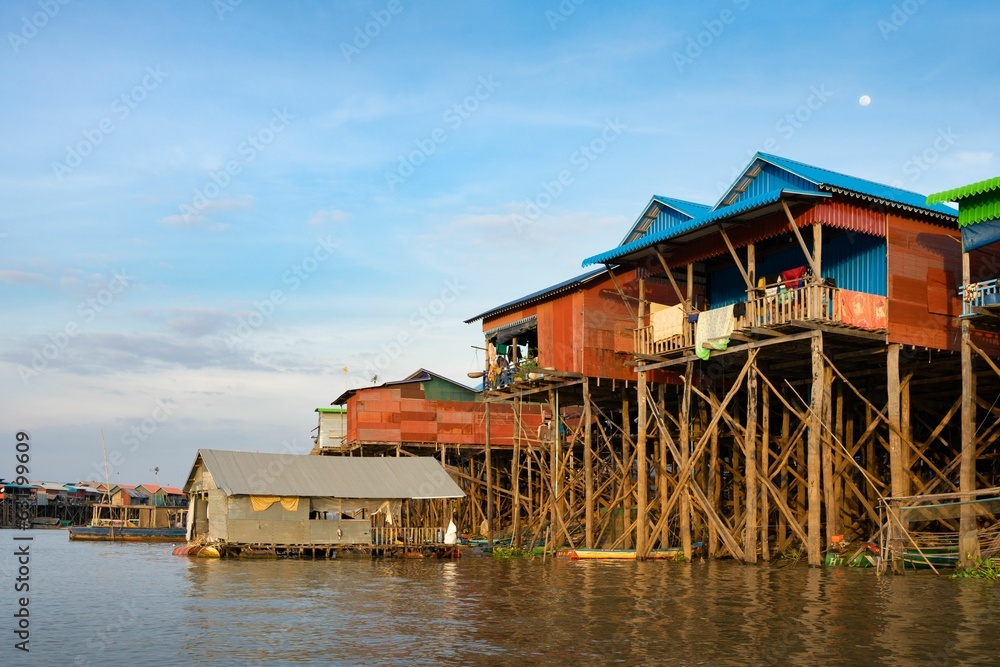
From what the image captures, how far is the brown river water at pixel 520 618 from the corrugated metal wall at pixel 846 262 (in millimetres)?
8111

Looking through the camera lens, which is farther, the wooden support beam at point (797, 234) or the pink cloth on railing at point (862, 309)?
the pink cloth on railing at point (862, 309)

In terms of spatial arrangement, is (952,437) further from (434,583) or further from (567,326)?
(434,583)

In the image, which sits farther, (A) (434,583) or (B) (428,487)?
(B) (428,487)

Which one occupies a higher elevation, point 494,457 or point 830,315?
point 830,315

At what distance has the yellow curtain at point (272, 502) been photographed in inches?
1442

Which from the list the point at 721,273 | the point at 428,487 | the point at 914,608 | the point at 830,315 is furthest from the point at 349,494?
the point at 914,608

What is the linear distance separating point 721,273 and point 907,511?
1187 cm

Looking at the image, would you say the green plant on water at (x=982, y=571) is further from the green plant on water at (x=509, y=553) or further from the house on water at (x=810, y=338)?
the green plant on water at (x=509, y=553)

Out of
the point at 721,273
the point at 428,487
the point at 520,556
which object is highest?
the point at 721,273

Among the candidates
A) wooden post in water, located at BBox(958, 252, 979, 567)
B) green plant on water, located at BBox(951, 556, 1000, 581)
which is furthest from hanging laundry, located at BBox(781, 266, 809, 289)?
green plant on water, located at BBox(951, 556, 1000, 581)

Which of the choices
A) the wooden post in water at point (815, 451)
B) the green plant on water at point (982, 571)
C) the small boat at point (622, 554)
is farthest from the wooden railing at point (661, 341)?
the green plant on water at point (982, 571)

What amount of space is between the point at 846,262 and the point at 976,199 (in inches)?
185

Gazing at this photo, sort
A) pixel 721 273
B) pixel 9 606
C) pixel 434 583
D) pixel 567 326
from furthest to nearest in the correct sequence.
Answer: pixel 567 326 → pixel 721 273 → pixel 434 583 → pixel 9 606

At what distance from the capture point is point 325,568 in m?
31.9
